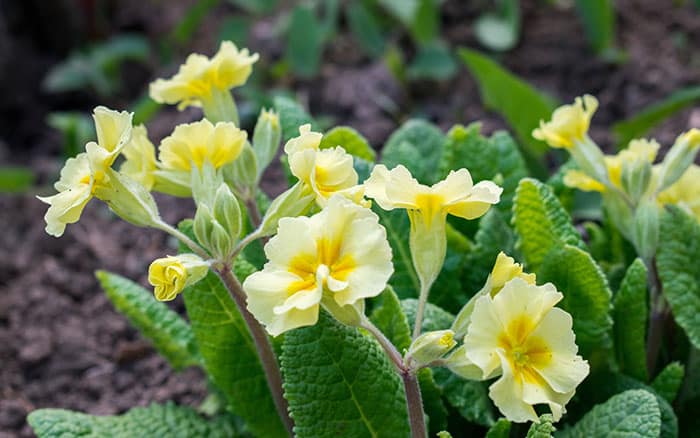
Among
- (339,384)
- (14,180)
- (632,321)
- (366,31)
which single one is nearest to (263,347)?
(339,384)

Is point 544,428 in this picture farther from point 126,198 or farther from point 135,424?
point 135,424

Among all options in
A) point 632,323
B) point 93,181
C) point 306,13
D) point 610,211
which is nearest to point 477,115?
point 306,13

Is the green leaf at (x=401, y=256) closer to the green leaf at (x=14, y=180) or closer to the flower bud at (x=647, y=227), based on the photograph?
the flower bud at (x=647, y=227)

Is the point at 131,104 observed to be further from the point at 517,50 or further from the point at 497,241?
the point at 497,241

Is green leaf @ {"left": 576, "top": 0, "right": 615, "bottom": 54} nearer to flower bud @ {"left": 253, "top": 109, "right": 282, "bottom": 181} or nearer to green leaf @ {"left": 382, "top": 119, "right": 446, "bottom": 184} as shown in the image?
green leaf @ {"left": 382, "top": 119, "right": 446, "bottom": 184}

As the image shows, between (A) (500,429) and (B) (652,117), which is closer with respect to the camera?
(A) (500,429)

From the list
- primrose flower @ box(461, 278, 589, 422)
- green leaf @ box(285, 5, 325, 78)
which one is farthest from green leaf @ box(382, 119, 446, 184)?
green leaf @ box(285, 5, 325, 78)
